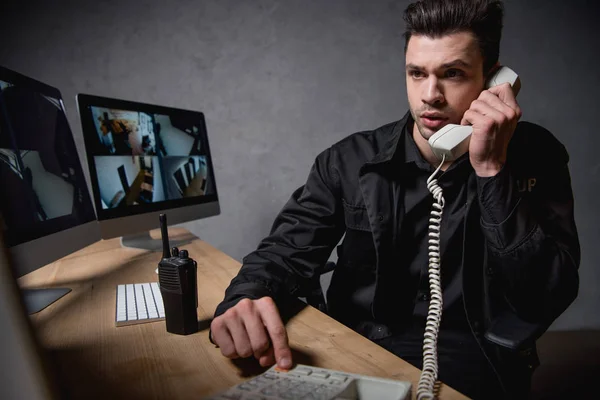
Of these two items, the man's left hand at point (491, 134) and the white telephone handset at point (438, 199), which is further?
the man's left hand at point (491, 134)

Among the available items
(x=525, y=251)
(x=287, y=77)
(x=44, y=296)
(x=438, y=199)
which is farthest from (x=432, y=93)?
(x=287, y=77)

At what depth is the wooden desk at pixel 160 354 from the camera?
0.63 metres

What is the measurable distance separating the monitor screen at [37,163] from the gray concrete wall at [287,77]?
103 centimetres

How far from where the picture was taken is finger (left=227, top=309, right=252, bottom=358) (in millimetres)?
674

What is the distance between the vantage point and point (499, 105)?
1081 millimetres

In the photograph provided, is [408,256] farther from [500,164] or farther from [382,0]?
[382,0]

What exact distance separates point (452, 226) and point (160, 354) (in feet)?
2.84

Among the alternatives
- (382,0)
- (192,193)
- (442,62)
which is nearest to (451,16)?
(442,62)

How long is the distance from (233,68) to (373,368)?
6.66 feet

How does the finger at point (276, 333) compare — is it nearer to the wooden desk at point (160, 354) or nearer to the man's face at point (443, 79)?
the wooden desk at point (160, 354)

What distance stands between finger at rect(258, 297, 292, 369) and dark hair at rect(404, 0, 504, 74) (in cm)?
97

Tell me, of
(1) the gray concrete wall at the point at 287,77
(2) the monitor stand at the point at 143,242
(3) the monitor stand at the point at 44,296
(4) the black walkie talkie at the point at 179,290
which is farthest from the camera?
(1) the gray concrete wall at the point at 287,77

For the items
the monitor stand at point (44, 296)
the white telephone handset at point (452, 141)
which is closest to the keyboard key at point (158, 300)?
the monitor stand at point (44, 296)

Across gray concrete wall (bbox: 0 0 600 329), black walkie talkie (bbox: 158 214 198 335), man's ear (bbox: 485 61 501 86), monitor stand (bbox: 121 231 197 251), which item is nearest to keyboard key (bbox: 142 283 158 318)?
black walkie talkie (bbox: 158 214 198 335)
